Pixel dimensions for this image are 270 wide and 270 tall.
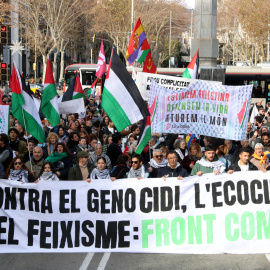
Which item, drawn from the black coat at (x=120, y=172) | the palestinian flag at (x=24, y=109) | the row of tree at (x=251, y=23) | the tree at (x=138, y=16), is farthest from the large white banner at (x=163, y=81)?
the row of tree at (x=251, y=23)

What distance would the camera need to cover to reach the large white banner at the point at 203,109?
8.96 m

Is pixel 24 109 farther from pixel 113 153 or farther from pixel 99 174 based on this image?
pixel 113 153

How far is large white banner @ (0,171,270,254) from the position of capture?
7375 millimetres

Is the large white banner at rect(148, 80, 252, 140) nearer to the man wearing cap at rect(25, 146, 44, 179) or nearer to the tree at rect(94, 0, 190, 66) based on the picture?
the man wearing cap at rect(25, 146, 44, 179)

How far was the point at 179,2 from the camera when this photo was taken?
67562mm

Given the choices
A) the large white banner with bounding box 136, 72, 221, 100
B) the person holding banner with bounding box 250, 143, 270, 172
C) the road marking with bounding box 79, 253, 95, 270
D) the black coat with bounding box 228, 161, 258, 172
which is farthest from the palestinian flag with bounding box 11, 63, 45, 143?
the large white banner with bounding box 136, 72, 221, 100

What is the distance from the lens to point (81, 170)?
28.3ft

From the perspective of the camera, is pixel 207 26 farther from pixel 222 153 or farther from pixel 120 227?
pixel 120 227

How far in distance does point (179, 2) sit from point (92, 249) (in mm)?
62249

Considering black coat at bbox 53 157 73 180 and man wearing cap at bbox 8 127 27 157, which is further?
man wearing cap at bbox 8 127 27 157

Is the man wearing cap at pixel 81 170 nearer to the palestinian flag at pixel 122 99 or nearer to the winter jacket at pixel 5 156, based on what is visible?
the palestinian flag at pixel 122 99

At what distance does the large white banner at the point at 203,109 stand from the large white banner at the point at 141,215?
61.4 inches

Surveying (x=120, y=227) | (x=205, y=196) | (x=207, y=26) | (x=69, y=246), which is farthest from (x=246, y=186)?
(x=207, y=26)

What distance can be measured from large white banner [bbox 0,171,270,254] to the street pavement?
0.27ft
